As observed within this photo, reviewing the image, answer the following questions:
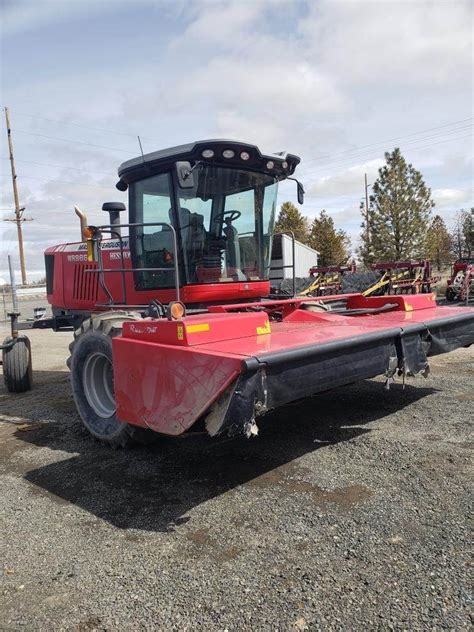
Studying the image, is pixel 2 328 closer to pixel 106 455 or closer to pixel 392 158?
pixel 106 455

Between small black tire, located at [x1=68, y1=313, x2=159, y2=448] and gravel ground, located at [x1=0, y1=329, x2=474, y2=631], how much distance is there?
0.54 feet

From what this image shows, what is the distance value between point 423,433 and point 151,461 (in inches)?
88.9

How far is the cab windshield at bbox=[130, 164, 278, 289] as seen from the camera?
4969 mm

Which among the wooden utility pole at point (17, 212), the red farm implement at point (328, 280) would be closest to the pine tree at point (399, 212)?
the red farm implement at point (328, 280)

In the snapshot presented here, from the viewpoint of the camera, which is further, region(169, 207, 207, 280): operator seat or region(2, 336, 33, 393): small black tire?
region(2, 336, 33, 393): small black tire

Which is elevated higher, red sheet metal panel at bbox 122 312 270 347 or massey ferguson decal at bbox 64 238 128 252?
massey ferguson decal at bbox 64 238 128 252

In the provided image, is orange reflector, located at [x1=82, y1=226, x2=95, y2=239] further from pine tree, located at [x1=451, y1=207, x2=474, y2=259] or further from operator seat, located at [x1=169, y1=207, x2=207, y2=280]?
pine tree, located at [x1=451, y1=207, x2=474, y2=259]

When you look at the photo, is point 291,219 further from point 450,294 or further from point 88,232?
point 88,232

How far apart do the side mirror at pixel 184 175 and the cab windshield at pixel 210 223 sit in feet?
0.49

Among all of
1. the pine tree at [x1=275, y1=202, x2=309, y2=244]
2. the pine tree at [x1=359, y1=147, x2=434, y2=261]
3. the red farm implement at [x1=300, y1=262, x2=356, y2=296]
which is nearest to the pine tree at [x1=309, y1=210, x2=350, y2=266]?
the pine tree at [x1=275, y1=202, x2=309, y2=244]

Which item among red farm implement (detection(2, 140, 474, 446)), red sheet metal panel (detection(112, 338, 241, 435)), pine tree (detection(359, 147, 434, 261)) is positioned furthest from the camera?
pine tree (detection(359, 147, 434, 261))

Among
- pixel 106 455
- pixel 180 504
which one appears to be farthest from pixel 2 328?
pixel 180 504

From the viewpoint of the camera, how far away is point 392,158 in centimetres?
2742

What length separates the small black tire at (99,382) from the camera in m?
4.43
